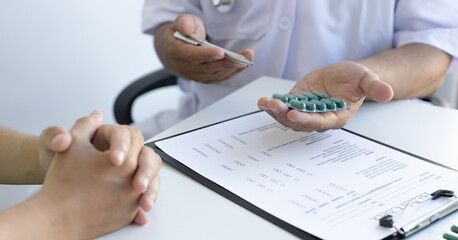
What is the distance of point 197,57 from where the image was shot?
2.56ft

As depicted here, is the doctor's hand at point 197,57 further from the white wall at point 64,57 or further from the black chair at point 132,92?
the white wall at point 64,57

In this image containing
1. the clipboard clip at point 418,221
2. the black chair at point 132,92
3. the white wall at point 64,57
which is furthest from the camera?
the white wall at point 64,57

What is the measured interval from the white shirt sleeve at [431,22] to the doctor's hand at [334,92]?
29 centimetres

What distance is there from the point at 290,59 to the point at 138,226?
0.61 metres

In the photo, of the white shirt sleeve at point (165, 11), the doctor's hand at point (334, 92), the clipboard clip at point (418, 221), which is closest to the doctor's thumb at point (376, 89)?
the doctor's hand at point (334, 92)

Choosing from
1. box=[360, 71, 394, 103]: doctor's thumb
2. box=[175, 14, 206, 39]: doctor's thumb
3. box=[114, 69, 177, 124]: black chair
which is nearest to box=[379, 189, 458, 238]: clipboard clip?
box=[360, 71, 394, 103]: doctor's thumb

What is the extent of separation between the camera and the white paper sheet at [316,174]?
0.47m

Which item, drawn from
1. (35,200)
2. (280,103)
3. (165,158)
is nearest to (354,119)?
(280,103)

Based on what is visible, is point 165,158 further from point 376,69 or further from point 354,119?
point 376,69

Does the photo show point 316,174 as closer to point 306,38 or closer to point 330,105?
point 330,105

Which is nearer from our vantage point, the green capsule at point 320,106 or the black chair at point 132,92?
the green capsule at point 320,106

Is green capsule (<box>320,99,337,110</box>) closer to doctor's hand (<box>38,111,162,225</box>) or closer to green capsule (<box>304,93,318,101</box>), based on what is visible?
green capsule (<box>304,93,318,101</box>)

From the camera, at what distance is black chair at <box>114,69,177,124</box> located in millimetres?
1002

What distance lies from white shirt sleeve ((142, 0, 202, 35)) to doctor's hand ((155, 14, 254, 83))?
156 mm
